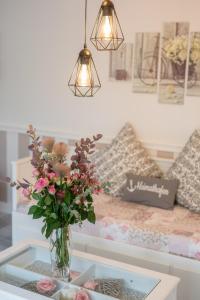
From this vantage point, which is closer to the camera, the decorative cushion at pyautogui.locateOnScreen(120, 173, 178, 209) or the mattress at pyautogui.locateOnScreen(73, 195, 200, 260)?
the mattress at pyautogui.locateOnScreen(73, 195, 200, 260)

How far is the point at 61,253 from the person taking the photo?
6.72ft

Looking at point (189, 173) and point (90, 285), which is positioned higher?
point (189, 173)

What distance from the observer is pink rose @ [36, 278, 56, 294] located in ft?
6.45

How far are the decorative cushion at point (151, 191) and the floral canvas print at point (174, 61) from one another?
2.14ft

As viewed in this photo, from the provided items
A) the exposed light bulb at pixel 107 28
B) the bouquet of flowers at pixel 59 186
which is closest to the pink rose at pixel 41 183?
the bouquet of flowers at pixel 59 186

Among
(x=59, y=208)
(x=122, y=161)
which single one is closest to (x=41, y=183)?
(x=59, y=208)

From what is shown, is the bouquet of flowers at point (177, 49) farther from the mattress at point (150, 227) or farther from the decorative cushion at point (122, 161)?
the mattress at point (150, 227)

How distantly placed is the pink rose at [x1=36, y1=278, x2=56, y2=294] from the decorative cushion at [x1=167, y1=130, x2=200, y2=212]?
1.29 meters

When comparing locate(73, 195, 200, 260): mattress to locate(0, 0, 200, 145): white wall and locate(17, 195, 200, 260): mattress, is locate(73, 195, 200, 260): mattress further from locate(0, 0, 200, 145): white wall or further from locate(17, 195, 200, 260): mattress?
locate(0, 0, 200, 145): white wall

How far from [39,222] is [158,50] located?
1.55 metres

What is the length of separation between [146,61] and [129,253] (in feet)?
4.90

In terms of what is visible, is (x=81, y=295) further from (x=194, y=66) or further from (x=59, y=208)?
(x=194, y=66)

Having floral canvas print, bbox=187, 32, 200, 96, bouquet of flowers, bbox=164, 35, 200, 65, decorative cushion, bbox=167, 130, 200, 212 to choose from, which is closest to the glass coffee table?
decorative cushion, bbox=167, 130, 200, 212

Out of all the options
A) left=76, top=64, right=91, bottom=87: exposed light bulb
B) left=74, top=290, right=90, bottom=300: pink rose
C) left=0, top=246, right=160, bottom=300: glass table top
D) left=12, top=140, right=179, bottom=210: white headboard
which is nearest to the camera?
left=74, top=290, right=90, bottom=300: pink rose
